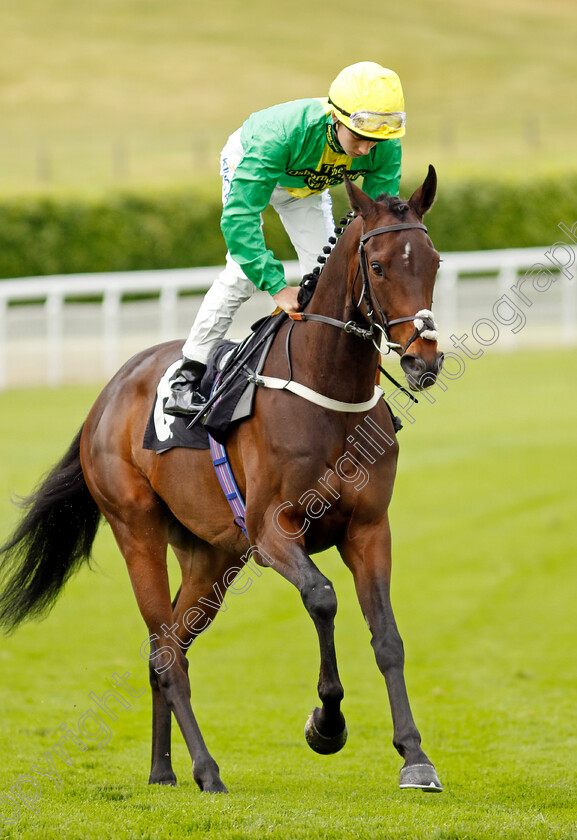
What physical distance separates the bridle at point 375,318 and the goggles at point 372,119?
1.51 feet

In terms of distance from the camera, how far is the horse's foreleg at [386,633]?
3.96 meters

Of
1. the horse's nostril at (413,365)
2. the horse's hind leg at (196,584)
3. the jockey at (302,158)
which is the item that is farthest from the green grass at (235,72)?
the horse's nostril at (413,365)

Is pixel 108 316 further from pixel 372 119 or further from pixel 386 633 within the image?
pixel 386 633

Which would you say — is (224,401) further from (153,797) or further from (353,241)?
(153,797)

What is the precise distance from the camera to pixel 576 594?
10.4 m

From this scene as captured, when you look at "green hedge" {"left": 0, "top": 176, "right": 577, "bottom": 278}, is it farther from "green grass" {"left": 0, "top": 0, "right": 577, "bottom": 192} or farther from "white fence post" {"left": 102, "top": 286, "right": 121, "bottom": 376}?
"green grass" {"left": 0, "top": 0, "right": 577, "bottom": 192}

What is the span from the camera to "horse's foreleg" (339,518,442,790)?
3965mm

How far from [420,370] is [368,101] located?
3.56 feet

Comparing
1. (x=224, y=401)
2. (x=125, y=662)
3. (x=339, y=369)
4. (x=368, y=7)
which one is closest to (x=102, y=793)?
(x=224, y=401)

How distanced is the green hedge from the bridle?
1935cm

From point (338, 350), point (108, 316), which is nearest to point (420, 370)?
point (338, 350)

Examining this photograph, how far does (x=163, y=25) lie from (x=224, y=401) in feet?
203

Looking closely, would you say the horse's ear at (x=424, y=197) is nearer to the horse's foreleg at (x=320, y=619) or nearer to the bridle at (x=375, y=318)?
the bridle at (x=375, y=318)

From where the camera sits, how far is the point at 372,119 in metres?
4.21
